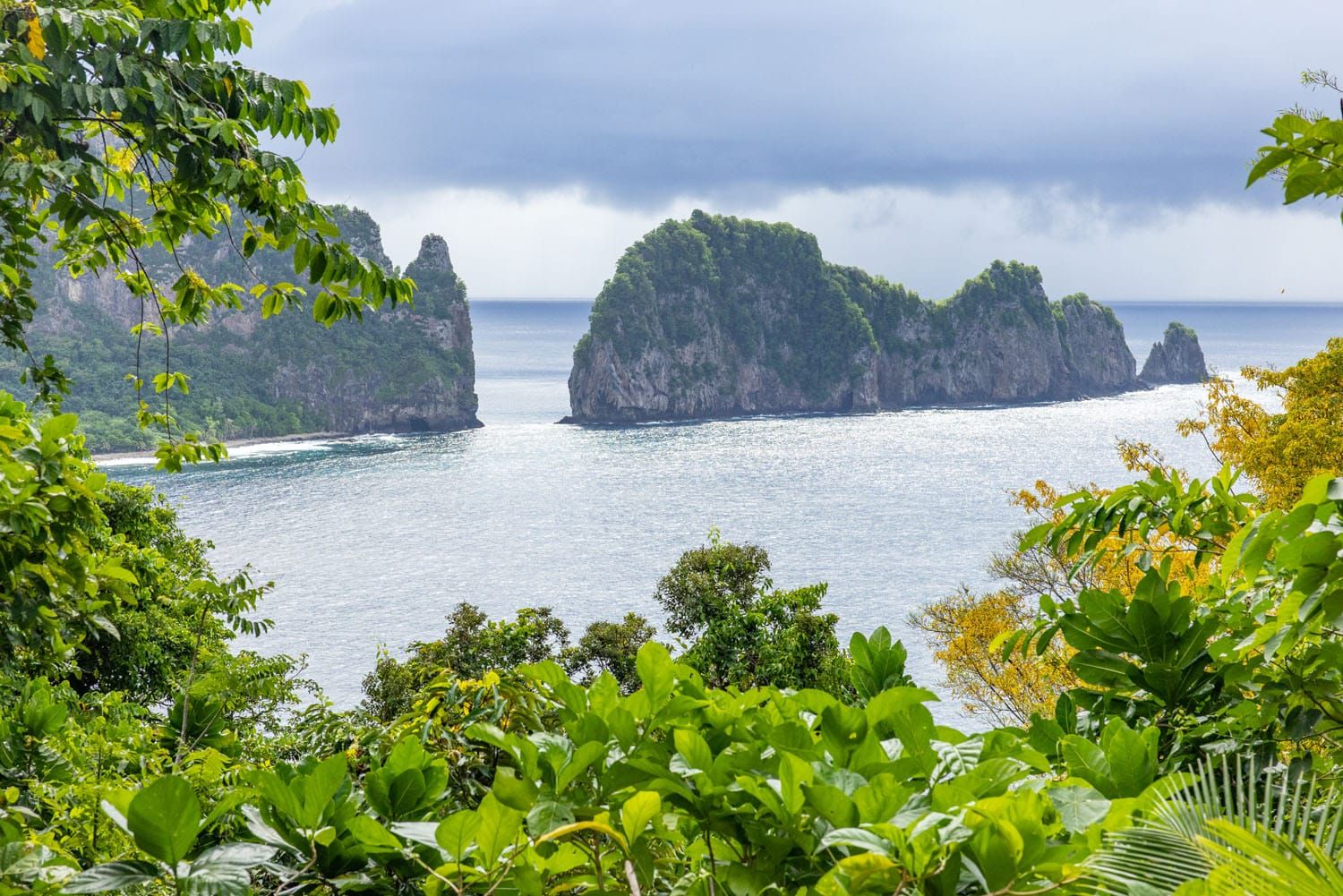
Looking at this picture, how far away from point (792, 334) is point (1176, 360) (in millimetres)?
50066

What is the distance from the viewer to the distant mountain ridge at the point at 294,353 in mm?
80125

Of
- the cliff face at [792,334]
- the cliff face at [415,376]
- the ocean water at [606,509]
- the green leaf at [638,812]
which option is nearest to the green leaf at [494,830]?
the green leaf at [638,812]

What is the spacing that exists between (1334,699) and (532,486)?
65.9 meters

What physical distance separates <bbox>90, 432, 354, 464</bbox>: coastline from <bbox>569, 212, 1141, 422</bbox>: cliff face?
2278 centimetres

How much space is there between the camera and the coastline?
6962cm

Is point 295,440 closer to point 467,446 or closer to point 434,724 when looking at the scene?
point 467,446

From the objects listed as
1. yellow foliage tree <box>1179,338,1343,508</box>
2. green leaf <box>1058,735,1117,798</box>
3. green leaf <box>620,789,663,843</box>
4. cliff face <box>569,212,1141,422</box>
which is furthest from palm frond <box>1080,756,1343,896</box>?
cliff face <box>569,212,1141,422</box>

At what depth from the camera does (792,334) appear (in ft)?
350

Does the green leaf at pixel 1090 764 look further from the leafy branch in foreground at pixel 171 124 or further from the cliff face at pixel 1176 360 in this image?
the cliff face at pixel 1176 360

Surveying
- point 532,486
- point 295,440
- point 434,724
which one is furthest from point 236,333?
point 434,724

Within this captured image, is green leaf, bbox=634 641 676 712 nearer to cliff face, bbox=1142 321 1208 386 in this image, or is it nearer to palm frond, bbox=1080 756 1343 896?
palm frond, bbox=1080 756 1343 896

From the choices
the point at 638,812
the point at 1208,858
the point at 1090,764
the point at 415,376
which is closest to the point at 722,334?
the point at 415,376

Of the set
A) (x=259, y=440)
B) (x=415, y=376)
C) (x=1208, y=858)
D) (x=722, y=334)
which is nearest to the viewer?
(x=1208, y=858)

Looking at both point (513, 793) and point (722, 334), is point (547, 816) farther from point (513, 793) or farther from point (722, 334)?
point (722, 334)
